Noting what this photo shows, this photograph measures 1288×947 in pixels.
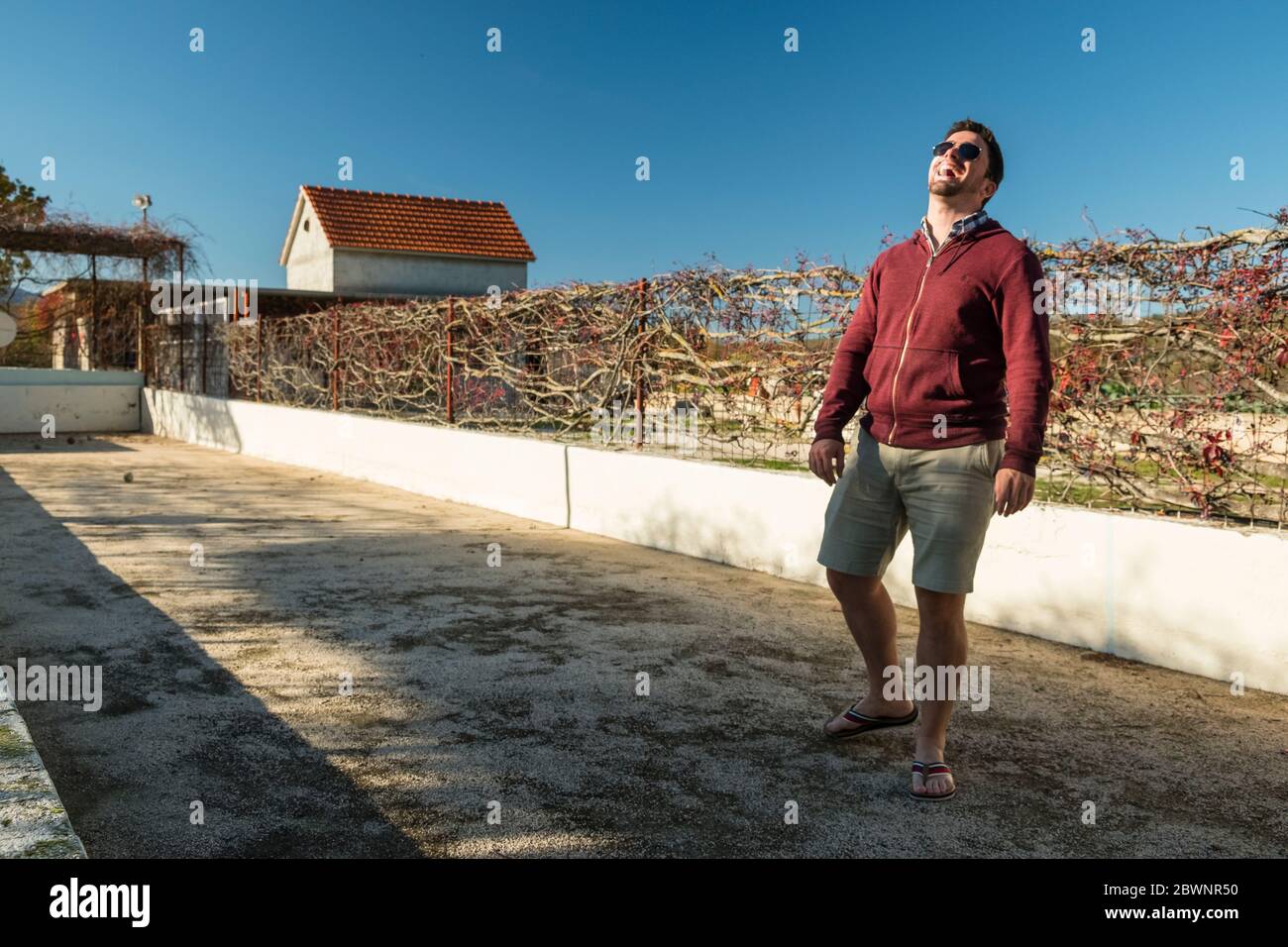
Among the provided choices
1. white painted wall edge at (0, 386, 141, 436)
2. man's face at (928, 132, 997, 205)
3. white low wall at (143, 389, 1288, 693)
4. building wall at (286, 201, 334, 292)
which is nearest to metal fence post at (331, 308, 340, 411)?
white low wall at (143, 389, 1288, 693)

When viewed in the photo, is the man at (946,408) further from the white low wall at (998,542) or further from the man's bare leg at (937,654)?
the white low wall at (998,542)

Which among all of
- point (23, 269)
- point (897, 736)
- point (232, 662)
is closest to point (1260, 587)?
point (897, 736)

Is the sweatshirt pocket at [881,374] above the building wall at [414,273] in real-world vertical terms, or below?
below

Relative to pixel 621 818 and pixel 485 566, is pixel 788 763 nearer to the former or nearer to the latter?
pixel 621 818

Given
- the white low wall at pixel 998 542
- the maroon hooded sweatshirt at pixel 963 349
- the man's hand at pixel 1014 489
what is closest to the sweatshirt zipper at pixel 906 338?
the maroon hooded sweatshirt at pixel 963 349

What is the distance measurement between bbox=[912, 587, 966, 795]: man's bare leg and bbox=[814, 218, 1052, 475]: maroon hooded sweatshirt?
21.1 inches

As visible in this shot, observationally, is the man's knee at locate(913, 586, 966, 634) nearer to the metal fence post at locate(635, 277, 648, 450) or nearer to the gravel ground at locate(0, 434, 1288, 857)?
the gravel ground at locate(0, 434, 1288, 857)

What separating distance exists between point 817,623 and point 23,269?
864 inches

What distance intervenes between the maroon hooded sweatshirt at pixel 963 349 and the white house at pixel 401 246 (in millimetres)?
28559

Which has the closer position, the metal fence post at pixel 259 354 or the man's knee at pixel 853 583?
the man's knee at pixel 853 583

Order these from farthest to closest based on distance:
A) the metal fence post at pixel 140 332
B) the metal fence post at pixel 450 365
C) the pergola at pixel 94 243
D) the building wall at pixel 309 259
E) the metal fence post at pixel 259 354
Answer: the building wall at pixel 309 259 → the metal fence post at pixel 140 332 → the pergola at pixel 94 243 → the metal fence post at pixel 259 354 → the metal fence post at pixel 450 365

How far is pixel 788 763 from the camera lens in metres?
4.18

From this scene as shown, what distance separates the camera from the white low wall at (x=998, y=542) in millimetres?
5355

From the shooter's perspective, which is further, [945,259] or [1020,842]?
[945,259]
